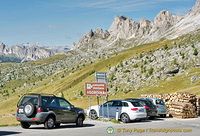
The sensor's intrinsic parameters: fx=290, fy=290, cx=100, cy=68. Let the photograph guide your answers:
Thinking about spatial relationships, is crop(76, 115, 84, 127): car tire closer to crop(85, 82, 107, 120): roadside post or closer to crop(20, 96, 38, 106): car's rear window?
crop(20, 96, 38, 106): car's rear window

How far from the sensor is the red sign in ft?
76.8

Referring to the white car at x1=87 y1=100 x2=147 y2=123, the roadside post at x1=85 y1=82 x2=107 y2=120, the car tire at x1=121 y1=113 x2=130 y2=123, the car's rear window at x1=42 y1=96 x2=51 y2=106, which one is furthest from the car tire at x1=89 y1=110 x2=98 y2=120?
the car's rear window at x1=42 y1=96 x2=51 y2=106

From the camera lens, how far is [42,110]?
53.5 ft

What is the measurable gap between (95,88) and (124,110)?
2.96 meters

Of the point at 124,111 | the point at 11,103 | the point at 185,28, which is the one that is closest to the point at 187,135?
the point at 124,111

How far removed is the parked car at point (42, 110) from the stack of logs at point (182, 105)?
13993mm

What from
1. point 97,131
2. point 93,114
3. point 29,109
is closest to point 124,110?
point 93,114

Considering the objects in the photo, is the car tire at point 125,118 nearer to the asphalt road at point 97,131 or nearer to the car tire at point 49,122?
the asphalt road at point 97,131

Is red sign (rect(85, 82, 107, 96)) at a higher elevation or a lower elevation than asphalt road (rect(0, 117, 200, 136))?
higher

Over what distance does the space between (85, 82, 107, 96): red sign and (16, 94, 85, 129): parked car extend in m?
5.32

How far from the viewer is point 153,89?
5559 centimetres

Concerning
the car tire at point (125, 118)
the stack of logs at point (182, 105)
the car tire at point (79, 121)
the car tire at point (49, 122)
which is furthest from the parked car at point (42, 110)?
the stack of logs at point (182, 105)

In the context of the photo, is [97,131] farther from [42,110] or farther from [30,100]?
[30,100]

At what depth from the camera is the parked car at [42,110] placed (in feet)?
53.2
